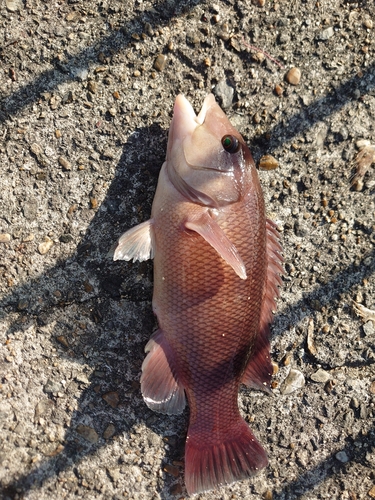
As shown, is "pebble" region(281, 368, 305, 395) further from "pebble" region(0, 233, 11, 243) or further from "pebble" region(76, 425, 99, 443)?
"pebble" region(0, 233, 11, 243)

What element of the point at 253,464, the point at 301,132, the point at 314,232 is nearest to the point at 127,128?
the point at 301,132

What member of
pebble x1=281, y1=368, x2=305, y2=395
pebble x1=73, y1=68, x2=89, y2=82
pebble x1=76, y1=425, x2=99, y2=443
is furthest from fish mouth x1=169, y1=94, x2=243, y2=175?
pebble x1=76, y1=425, x2=99, y2=443

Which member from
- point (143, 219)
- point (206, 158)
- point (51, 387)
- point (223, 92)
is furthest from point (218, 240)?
point (51, 387)

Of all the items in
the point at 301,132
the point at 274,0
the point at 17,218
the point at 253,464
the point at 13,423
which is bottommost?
the point at 253,464

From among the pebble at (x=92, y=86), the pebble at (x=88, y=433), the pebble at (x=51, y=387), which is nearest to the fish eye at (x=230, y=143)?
the pebble at (x=92, y=86)

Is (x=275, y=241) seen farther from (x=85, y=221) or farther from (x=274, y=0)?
(x=274, y=0)

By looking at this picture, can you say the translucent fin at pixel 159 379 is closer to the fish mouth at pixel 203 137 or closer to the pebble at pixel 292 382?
the pebble at pixel 292 382
